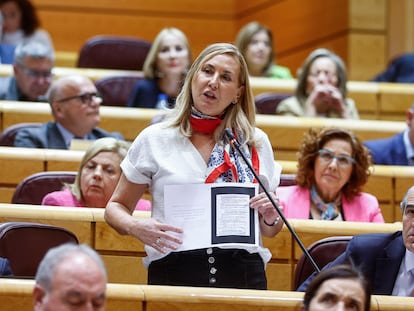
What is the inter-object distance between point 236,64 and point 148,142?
1.07ft

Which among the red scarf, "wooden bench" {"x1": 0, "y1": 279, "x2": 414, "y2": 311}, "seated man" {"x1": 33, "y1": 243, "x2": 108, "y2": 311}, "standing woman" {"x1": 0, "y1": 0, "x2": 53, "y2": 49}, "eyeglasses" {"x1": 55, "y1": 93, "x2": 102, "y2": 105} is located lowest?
"wooden bench" {"x1": 0, "y1": 279, "x2": 414, "y2": 311}

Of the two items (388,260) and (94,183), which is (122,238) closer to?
(94,183)

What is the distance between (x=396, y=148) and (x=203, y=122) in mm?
2053

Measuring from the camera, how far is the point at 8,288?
2.66 m

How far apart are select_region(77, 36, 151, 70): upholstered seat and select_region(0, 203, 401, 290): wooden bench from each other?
3039 millimetres

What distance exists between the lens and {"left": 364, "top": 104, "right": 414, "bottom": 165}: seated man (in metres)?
4.79

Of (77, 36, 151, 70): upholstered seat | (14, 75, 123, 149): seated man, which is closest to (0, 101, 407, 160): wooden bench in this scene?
(14, 75, 123, 149): seated man

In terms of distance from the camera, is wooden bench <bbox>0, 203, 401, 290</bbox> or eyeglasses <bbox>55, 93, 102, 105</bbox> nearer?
wooden bench <bbox>0, 203, 401, 290</bbox>

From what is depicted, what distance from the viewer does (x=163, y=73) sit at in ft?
18.7

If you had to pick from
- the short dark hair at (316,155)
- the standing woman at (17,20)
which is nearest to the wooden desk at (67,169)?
the short dark hair at (316,155)

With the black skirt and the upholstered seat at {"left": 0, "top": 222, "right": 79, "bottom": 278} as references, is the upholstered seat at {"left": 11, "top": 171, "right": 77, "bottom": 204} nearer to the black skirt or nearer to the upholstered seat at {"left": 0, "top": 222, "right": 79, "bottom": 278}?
the upholstered seat at {"left": 0, "top": 222, "right": 79, "bottom": 278}

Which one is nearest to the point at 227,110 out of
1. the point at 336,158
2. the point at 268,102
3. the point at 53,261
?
the point at 53,261

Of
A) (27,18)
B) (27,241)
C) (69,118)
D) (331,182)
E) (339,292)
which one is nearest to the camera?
(339,292)

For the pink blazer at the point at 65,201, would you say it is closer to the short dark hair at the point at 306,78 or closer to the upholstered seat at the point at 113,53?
the short dark hair at the point at 306,78
